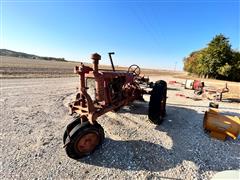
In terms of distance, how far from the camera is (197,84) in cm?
1007

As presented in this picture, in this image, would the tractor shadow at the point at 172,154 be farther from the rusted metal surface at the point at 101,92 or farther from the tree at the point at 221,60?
the tree at the point at 221,60

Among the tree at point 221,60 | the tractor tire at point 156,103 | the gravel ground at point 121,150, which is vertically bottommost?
the gravel ground at point 121,150

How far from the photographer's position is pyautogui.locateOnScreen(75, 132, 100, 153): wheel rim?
303 centimetres

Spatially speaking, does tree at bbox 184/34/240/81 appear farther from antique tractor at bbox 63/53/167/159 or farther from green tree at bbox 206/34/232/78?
antique tractor at bbox 63/53/167/159

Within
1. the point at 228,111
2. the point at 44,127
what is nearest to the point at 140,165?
the point at 44,127

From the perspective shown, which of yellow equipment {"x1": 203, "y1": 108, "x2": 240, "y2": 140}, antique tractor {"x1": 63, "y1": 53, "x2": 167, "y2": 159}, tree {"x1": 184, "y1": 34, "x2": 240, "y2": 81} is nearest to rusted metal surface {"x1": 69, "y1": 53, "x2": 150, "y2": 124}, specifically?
antique tractor {"x1": 63, "y1": 53, "x2": 167, "y2": 159}

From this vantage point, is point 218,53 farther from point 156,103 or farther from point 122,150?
point 122,150

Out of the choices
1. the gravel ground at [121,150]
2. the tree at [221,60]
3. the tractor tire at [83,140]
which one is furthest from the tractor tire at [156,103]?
the tree at [221,60]

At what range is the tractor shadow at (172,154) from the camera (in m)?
2.95

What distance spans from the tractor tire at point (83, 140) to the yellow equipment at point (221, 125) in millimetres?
2802

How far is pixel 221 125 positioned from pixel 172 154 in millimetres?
1613

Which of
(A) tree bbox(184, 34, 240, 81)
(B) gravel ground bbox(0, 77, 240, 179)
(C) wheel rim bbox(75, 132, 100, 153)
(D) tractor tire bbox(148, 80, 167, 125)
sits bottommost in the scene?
(B) gravel ground bbox(0, 77, 240, 179)

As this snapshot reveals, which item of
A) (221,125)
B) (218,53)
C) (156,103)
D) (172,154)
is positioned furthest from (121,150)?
(218,53)

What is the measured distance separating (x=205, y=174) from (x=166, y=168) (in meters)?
0.63
